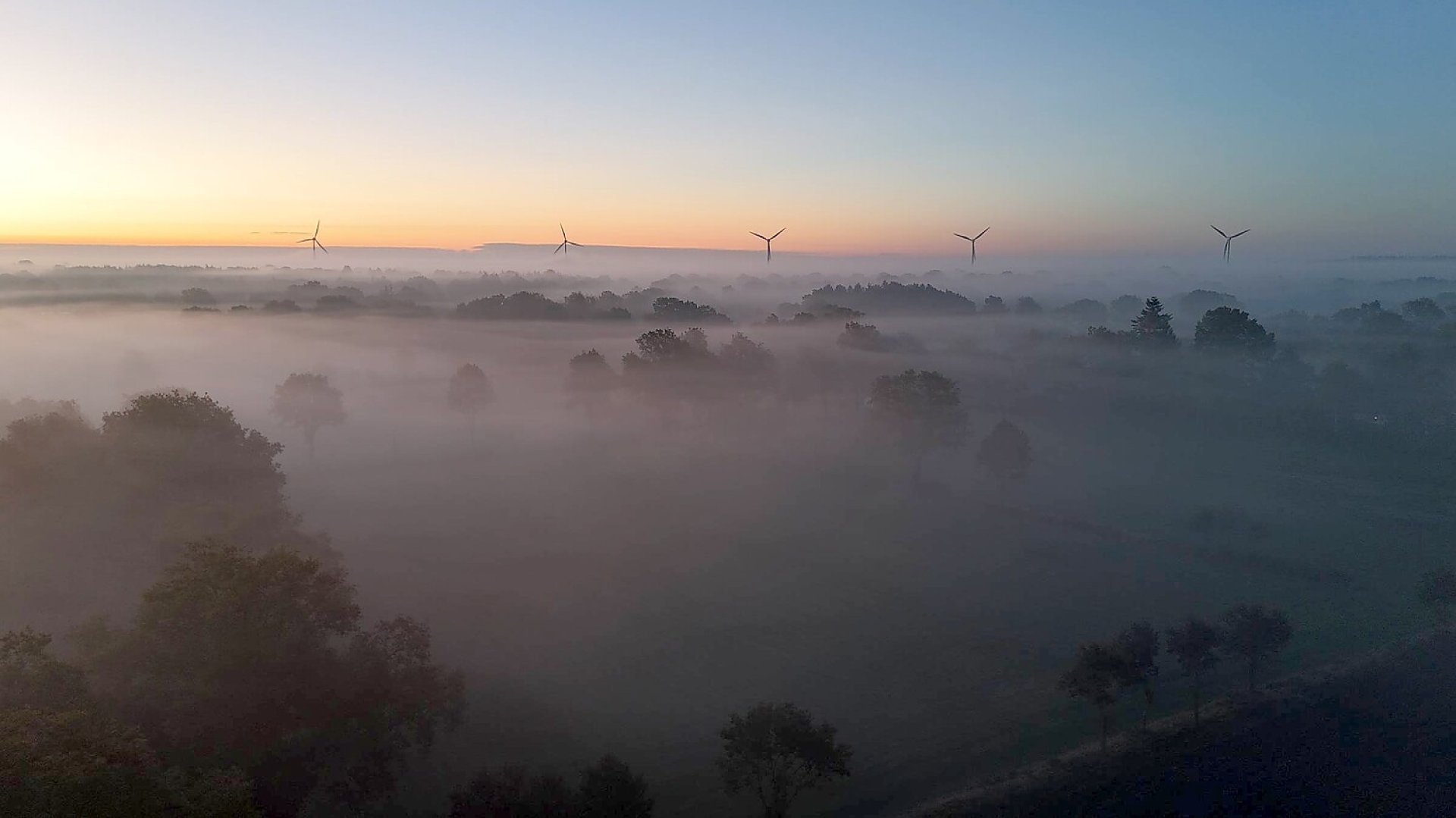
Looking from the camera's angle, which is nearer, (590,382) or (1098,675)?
(1098,675)

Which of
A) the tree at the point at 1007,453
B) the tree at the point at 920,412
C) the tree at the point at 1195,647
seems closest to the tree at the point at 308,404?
the tree at the point at 920,412

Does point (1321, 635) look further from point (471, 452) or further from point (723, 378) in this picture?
point (471, 452)

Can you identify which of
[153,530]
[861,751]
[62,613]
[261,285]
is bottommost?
[861,751]

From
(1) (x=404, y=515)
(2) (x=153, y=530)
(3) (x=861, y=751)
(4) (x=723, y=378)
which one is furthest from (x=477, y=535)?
(4) (x=723, y=378)

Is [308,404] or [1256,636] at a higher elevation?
[308,404]

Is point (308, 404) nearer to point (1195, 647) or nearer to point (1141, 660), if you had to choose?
point (1141, 660)

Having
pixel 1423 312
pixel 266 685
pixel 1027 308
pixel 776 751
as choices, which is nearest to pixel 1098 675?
pixel 776 751
